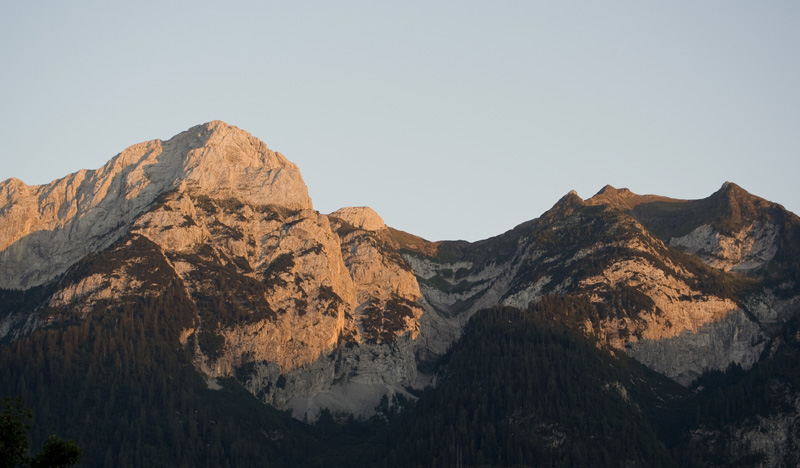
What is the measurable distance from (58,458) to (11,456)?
128 inches

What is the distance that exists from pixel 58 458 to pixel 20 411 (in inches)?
178

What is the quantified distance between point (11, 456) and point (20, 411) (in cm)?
317

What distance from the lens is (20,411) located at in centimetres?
7338

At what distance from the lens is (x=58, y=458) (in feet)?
246

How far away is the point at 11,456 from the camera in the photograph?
241 ft
